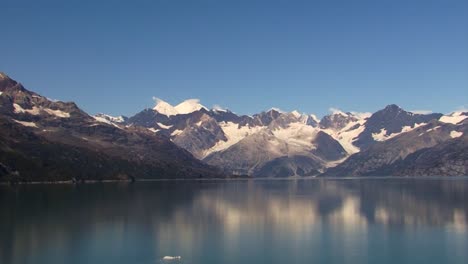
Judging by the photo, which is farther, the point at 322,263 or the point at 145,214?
the point at 145,214

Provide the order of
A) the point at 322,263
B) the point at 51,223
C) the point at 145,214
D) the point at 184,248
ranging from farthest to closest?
the point at 145,214
the point at 51,223
the point at 184,248
the point at 322,263

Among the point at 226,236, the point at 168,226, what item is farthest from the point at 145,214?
the point at 226,236

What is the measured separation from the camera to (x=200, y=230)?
136 metres

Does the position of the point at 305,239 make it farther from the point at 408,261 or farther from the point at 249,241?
the point at 408,261

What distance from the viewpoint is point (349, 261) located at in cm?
9462

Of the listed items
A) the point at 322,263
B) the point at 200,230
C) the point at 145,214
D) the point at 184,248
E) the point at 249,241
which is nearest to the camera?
the point at 322,263

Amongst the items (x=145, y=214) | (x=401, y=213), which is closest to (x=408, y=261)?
(x=401, y=213)

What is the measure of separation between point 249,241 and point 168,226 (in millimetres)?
31784

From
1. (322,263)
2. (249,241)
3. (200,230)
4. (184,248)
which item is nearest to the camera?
(322,263)

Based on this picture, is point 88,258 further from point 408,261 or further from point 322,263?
point 408,261

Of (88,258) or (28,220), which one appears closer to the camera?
(88,258)

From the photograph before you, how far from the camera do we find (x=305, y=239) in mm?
119688

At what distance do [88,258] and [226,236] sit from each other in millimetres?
35513

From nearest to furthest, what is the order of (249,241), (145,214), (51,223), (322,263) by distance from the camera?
(322,263), (249,241), (51,223), (145,214)
